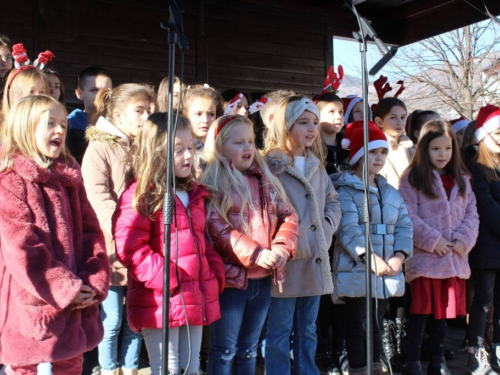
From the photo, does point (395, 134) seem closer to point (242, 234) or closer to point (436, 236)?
point (436, 236)

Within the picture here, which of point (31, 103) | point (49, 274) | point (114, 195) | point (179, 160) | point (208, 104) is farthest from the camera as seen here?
point (208, 104)

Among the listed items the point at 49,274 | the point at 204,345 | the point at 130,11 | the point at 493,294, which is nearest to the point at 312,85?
the point at 130,11

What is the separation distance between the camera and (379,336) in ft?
15.3

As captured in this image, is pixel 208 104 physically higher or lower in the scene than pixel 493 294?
higher

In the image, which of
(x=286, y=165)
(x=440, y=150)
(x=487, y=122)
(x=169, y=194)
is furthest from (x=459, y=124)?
(x=169, y=194)

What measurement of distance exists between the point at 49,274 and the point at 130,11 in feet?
16.5

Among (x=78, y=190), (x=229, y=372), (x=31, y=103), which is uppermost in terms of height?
(x=31, y=103)

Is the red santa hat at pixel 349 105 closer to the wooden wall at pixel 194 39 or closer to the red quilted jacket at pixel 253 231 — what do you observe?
the wooden wall at pixel 194 39

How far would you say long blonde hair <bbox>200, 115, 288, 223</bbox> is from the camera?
3.75m

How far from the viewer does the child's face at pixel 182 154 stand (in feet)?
11.4

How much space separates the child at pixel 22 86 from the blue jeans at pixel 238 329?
1.73 m

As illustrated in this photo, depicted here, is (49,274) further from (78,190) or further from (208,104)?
Result: (208,104)

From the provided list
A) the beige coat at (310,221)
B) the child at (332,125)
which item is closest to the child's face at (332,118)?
the child at (332,125)

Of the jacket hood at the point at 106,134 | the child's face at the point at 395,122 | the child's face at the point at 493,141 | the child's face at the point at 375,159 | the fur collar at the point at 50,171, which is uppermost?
the child's face at the point at 395,122
